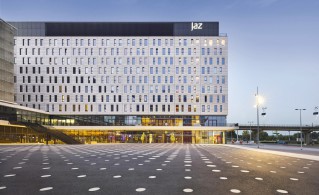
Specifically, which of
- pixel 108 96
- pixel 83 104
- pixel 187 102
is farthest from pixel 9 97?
pixel 187 102

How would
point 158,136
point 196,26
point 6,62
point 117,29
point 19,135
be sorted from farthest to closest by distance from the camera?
point 117,29 < point 196,26 < point 158,136 < point 6,62 < point 19,135

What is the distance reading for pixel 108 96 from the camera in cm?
6425

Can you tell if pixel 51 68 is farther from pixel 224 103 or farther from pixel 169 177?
pixel 169 177

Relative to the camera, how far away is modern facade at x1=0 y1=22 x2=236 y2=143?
208ft

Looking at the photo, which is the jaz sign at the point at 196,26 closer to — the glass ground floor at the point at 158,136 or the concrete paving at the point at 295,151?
the glass ground floor at the point at 158,136

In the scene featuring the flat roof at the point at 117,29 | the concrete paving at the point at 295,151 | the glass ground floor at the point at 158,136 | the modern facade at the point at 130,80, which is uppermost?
the flat roof at the point at 117,29

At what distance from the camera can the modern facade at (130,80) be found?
208 ft

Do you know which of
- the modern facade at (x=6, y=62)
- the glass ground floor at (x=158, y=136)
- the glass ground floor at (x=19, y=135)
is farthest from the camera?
the glass ground floor at (x=158, y=136)

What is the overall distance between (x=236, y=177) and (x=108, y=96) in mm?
57690

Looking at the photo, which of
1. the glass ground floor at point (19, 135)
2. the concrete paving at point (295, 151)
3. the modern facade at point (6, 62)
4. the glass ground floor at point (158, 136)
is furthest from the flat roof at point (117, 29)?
the concrete paving at point (295, 151)

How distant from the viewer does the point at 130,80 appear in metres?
64.8

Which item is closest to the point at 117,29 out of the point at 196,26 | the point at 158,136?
the point at 196,26

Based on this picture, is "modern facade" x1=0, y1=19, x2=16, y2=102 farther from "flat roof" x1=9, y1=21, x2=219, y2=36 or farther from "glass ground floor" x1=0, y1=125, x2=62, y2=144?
"glass ground floor" x1=0, y1=125, x2=62, y2=144

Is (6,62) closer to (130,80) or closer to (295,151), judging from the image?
(130,80)
